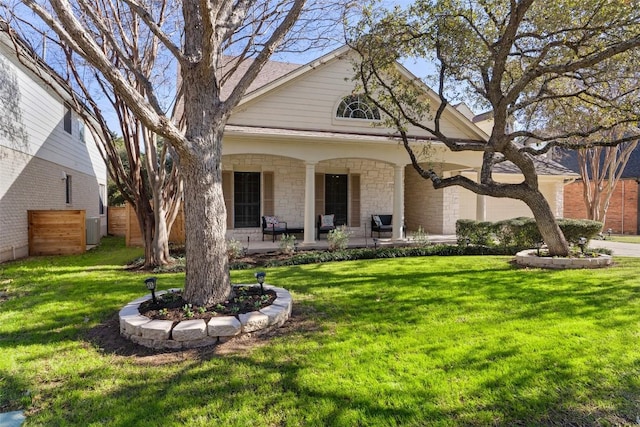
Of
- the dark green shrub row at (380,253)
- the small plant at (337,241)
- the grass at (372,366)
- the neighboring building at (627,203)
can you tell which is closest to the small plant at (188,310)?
the grass at (372,366)

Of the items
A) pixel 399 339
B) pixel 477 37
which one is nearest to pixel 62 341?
pixel 399 339

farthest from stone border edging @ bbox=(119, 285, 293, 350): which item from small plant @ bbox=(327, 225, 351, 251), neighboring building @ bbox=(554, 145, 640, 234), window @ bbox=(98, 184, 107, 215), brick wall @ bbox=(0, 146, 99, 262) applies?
neighboring building @ bbox=(554, 145, 640, 234)

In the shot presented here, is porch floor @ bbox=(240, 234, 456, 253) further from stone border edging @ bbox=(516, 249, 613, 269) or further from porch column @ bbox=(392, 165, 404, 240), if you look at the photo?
stone border edging @ bbox=(516, 249, 613, 269)

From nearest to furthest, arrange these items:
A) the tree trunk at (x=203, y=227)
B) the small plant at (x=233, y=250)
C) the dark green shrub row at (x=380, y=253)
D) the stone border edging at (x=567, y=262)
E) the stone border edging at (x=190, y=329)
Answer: the stone border edging at (x=190, y=329)
the tree trunk at (x=203, y=227)
the stone border edging at (x=567, y=262)
the dark green shrub row at (x=380, y=253)
the small plant at (x=233, y=250)

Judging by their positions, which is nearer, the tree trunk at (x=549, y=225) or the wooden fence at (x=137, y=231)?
the tree trunk at (x=549, y=225)

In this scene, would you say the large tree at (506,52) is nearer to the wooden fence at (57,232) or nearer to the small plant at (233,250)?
the small plant at (233,250)

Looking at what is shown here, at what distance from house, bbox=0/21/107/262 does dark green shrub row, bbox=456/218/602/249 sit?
11173 millimetres

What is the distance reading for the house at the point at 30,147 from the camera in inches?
385

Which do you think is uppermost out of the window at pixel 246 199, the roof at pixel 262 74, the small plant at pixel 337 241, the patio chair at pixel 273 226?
the roof at pixel 262 74

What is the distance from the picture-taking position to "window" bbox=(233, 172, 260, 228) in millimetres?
12508

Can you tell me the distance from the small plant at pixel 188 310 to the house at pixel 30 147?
7.08m

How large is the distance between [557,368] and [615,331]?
4.66 ft

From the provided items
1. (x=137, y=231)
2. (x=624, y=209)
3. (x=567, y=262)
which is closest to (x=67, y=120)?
(x=137, y=231)

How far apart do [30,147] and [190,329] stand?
10852mm
